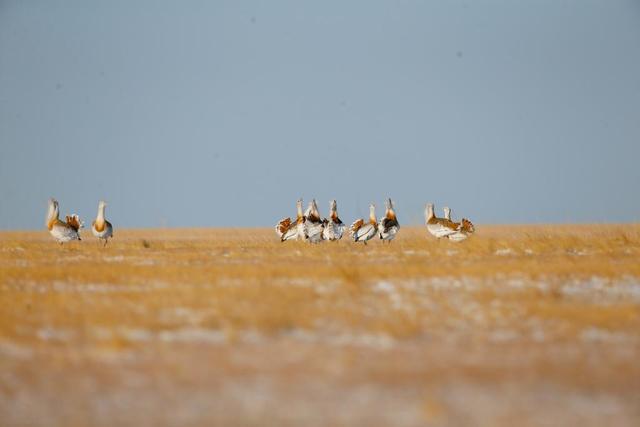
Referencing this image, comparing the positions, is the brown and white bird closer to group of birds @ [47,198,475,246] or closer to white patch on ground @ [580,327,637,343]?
group of birds @ [47,198,475,246]

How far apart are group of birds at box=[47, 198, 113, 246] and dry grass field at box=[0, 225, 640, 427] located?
15710 millimetres

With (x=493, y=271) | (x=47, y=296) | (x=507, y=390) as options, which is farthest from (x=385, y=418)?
(x=493, y=271)

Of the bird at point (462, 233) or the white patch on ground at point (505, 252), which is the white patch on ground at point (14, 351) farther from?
the bird at point (462, 233)

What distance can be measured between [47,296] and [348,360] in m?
7.95

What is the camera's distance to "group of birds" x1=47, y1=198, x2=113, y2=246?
115 feet

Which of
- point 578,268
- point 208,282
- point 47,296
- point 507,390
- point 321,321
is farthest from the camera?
point 578,268

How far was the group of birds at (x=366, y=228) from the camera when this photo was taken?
34125mm

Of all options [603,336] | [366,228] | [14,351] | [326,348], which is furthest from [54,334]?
[366,228]

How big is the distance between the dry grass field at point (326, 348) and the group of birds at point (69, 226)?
1571cm

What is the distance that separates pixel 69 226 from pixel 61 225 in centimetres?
40

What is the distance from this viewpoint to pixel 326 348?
11.1 meters

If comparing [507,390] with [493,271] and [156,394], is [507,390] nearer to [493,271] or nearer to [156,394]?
[156,394]

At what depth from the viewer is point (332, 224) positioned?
121 feet

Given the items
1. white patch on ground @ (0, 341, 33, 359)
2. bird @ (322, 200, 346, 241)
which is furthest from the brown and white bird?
white patch on ground @ (0, 341, 33, 359)
